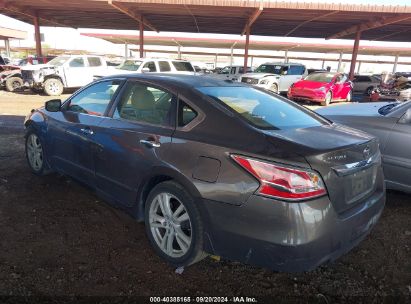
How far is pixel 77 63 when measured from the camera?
15.8m

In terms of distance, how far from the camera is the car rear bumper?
2.23 meters

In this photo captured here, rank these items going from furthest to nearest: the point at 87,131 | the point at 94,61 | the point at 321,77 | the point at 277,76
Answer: the point at 277,76, the point at 94,61, the point at 321,77, the point at 87,131

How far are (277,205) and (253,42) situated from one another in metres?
30.4

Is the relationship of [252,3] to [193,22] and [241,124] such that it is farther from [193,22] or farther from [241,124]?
[241,124]

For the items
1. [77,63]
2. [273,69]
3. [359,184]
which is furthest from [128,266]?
[273,69]

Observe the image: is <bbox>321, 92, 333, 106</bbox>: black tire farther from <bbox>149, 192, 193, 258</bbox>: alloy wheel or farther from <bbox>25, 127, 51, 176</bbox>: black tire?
<bbox>149, 192, 193, 258</bbox>: alloy wheel

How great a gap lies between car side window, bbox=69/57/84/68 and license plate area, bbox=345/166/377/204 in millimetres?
15177

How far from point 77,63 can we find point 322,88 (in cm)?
1068

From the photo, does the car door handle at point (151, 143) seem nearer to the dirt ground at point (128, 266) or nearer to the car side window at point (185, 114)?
the car side window at point (185, 114)

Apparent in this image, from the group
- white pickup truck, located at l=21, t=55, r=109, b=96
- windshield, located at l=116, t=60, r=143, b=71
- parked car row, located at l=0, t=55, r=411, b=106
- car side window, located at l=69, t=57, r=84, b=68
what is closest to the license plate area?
parked car row, located at l=0, t=55, r=411, b=106

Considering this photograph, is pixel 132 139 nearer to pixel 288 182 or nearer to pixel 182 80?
pixel 182 80

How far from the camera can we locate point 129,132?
Answer: 3.14 meters

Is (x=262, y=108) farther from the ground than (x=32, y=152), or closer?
farther from the ground

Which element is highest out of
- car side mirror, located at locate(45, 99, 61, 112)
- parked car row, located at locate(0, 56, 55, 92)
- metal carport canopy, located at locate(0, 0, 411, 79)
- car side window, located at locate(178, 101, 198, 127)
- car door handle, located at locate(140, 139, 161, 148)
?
metal carport canopy, located at locate(0, 0, 411, 79)
